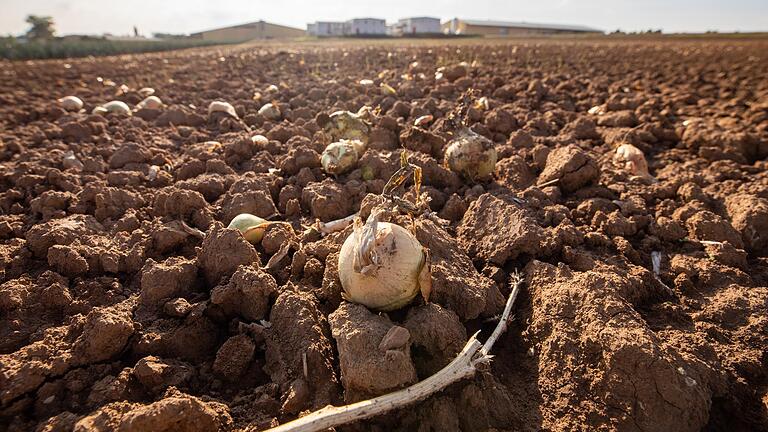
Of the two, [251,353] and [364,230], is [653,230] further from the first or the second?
[251,353]

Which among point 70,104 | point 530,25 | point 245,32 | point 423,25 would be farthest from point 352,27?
point 70,104

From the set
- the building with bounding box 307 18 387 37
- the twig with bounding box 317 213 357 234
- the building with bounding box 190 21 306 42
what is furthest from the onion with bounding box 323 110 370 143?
the building with bounding box 190 21 306 42

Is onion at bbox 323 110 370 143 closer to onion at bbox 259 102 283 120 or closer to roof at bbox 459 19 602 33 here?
onion at bbox 259 102 283 120

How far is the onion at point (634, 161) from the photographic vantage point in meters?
3.49

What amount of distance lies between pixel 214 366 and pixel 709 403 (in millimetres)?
1923

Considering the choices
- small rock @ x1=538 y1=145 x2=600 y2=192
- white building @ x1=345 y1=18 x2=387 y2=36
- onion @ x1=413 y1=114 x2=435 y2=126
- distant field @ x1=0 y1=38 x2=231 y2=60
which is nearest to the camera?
small rock @ x1=538 y1=145 x2=600 y2=192

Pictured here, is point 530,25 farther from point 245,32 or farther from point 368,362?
point 368,362

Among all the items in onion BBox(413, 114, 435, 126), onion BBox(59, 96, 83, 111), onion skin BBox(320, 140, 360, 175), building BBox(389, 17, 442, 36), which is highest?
building BBox(389, 17, 442, 36)

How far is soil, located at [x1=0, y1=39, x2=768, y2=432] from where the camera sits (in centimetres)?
150

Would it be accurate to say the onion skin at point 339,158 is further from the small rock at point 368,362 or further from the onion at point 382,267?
the small rock at point 368,362

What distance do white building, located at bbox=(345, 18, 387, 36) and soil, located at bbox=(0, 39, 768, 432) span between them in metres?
50.0

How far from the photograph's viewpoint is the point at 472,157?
3.11 metres

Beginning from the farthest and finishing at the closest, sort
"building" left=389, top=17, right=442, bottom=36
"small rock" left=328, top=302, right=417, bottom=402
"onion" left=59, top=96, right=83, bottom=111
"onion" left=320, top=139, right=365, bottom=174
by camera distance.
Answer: "building" left=389, top=17, right=442, bottom=36 → "onion" left=59, top=96, right=83, bottom=111 → "onion" left=320, top=139, right=365, bottom=174 → "small rock" left=328, top=302, right=417, bottom=402

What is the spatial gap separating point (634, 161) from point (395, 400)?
3.25 metres
